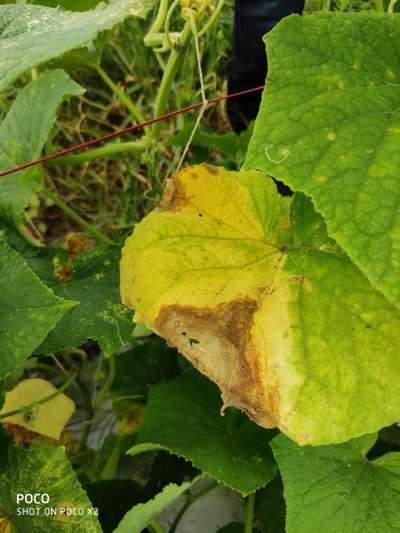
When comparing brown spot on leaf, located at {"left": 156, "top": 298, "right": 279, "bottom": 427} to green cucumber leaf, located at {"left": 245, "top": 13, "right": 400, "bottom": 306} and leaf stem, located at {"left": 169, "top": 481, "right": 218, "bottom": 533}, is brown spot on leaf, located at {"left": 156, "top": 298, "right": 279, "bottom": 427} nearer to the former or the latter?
green cucumber leaf, located at {"left": 245, "top": 13, "right": 400, "bottom": 306}

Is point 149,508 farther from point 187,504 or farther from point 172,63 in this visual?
point 172,63

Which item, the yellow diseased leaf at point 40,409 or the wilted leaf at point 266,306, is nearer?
the wilted leaf at point 266,306

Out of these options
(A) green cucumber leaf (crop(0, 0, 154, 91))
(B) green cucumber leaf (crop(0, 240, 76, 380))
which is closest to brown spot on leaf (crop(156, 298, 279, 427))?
(B) green cucumber leaf (crop(0, 240, 76, 380))

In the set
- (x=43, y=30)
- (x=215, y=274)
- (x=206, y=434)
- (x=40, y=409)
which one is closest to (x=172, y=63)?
(x=43, y=30)

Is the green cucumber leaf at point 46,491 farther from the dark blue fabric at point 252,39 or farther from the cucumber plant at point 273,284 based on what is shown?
the dark blue fabric at point 252,39

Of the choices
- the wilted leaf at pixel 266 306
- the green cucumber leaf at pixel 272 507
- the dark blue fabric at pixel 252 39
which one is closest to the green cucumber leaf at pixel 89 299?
the wilted leaf at pixel 266 306

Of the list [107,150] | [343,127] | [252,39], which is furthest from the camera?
[252,39]
